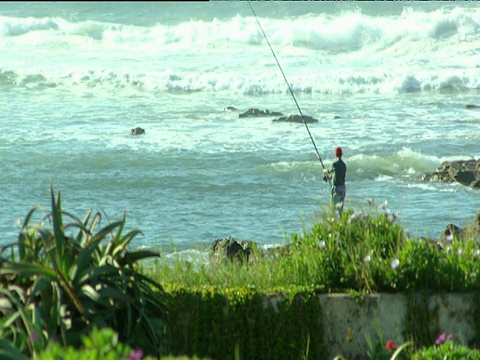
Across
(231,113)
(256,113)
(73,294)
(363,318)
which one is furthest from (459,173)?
(73,294)

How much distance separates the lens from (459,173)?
2100cm

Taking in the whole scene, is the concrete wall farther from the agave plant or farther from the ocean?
the agave plant

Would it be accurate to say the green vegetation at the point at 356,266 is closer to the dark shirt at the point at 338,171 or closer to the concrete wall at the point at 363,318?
the concrete wall at the point at 363,318

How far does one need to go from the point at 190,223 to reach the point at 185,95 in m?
18.7

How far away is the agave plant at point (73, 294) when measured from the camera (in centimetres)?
657

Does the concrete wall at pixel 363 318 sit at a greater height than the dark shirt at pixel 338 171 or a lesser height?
lesser

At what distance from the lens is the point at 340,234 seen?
860 centimetres

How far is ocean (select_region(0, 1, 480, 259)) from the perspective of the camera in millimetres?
19703

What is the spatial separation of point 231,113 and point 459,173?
11.7 m

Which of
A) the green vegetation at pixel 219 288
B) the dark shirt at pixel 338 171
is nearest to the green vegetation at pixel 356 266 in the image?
the green vegetation at pixel 219 288

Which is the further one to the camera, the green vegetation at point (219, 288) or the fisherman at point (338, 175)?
the fisherman at point (338, 175)

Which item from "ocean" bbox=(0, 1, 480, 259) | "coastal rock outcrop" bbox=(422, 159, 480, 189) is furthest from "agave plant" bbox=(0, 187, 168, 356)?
"coastal rock outcrop" bbox=(422, 159, 480, 189)

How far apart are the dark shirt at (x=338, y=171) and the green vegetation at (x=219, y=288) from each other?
712 cm

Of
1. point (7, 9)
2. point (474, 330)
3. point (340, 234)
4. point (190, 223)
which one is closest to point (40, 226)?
point (340, 234)
